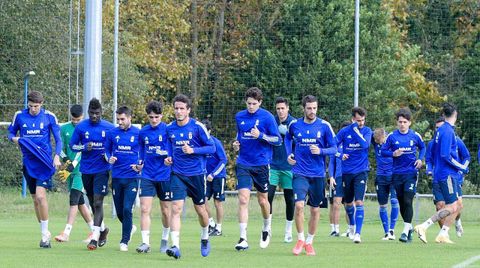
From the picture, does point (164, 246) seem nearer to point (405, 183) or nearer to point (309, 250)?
point (309, 250)

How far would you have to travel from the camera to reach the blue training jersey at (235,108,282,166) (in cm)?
1720

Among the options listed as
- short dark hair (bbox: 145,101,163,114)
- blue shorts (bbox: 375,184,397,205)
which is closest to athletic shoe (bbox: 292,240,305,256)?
short dark hair (bbox: 145,101,163,114)

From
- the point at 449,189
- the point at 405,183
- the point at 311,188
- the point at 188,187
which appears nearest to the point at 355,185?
the point at 405,183

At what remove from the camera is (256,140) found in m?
17.3

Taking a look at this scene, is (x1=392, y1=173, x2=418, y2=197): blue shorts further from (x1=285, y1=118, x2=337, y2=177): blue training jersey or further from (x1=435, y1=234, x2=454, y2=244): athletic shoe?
(x1=285, y1=118, x2=337, y2=177): blue training jersey

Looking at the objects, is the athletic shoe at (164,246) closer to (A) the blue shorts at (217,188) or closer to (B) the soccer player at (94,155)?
(B) the soccer player at (94,155)

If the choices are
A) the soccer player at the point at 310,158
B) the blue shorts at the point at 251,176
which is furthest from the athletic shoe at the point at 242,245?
the soccer player at the point at 310,158

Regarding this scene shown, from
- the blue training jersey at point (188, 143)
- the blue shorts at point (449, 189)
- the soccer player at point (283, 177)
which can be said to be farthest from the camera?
the soccer player at point (283, 177)

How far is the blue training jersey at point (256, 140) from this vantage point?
17.2m

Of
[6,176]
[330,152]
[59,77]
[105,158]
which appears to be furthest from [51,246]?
[59,77]

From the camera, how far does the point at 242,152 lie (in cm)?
1742

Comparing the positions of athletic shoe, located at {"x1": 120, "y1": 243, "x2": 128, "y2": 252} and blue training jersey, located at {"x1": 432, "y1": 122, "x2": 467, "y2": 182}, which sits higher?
blue training jersey, located at {"x1": 432, "y1": 122, "x2": 467, "y2": 182}

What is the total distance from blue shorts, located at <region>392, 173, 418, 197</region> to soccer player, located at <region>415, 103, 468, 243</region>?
4.05 ft

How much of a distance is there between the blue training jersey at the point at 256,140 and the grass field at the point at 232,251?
1.33 m
